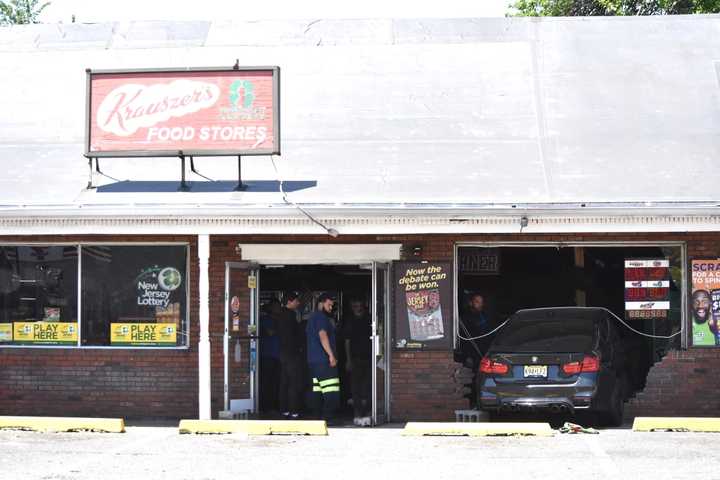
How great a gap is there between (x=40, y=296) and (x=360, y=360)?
480 centimetres

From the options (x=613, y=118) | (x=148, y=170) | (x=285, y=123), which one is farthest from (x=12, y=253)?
(x=613, y=118)

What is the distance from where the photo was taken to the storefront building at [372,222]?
1532 centimetres

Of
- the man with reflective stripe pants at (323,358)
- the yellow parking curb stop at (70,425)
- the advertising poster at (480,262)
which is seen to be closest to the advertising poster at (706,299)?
the advertising poster at (480,262)

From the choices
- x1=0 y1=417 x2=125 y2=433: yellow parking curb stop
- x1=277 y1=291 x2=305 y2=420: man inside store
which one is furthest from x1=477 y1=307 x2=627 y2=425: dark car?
x1=0 y1=417 x2=125 y2=433: yellow parking curb stop

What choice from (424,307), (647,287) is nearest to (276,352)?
(424,307)

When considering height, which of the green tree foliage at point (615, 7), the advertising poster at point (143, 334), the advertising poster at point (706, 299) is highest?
the green tree foliage at point (615, 7)

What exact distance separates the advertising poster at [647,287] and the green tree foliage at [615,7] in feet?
51.4

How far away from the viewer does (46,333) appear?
16984 mm

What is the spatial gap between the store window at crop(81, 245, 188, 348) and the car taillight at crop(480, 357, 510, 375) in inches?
175

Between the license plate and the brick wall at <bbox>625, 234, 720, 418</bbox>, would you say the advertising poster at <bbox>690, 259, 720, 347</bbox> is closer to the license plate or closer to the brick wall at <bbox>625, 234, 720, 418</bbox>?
the brick wall at <bbox>625, 234, 720, 418</bbox>

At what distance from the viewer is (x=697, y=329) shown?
1616 centimetres

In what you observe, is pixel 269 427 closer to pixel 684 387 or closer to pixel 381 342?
pixel 381 342

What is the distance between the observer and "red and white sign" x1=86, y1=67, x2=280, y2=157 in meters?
16.1

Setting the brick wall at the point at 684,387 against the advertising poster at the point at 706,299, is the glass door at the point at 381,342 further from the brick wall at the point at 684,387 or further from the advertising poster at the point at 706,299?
the advertising poster at the point at 706,299
